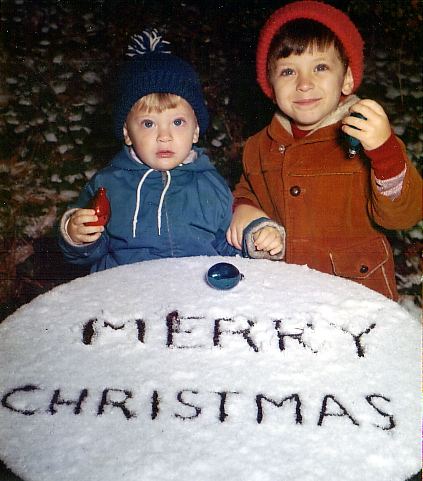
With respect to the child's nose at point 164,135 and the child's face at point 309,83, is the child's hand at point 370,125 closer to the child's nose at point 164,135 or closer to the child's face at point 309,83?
the child's face at point 309,83

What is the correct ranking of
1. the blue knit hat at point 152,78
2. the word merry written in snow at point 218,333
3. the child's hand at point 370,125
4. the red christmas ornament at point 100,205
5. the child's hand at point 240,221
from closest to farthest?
the word merry written in snow at point 218,333 → the child's hand at point 370,125 → the red christmas ornament at point 100,205 → the blue knit hat at point 152,78 → the child's hand at point 240,221

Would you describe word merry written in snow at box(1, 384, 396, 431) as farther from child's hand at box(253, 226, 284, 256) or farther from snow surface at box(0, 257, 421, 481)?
child's hand at box(253, 226, 284, 256)

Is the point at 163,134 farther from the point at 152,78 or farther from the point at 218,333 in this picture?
the point at 218,333

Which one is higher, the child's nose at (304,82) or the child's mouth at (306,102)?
the child's nose at (304,82)

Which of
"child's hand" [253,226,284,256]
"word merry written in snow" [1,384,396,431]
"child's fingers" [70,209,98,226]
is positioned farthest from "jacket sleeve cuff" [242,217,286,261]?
"word merry written in snow" [1,384,396,431]

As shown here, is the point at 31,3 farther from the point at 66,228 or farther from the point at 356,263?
the point at 356,263

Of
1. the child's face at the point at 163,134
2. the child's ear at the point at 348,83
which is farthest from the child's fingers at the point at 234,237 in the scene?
the child's ear at the point at 348,83

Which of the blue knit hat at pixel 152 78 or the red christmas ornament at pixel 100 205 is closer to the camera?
the red christmas ornament at pixel 100 205
